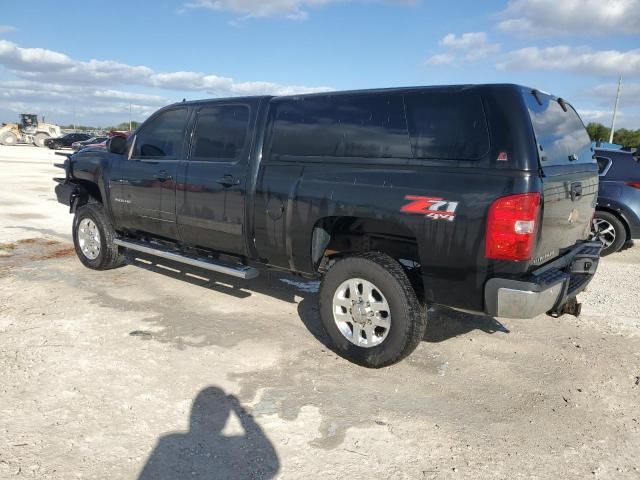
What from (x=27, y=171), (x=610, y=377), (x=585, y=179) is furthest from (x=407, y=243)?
(x=27, y=171)

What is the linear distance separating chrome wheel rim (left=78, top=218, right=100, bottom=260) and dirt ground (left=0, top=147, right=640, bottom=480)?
28.9 inches

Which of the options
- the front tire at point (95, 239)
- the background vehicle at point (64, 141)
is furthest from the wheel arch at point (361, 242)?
the background vehicle at point (64, 141)

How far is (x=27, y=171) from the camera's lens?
21.0 meters

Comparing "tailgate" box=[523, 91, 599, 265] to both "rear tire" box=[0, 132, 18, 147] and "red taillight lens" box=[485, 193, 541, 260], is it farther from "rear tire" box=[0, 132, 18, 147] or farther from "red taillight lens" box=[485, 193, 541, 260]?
"rear tire" box=[0, 132, 18, 147]

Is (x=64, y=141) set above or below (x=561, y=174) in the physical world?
above

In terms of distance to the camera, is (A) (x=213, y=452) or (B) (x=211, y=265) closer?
(A) (x=213, y=452)

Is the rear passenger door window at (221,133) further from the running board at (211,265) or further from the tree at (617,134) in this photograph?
the tree at (617,134)

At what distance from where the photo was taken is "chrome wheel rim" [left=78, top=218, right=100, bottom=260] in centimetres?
630

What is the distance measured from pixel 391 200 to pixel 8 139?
5037 centimetres

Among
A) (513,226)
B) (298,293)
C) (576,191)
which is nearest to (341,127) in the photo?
(513,226)

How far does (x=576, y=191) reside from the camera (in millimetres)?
3781

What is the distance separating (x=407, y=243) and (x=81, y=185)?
178 inches

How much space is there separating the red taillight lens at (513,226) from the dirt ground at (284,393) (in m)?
1.07

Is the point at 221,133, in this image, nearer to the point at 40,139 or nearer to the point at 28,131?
the point at 40,139
